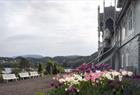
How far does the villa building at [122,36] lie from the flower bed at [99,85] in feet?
18.3

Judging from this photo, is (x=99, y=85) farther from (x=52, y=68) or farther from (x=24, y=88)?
(x=52, y=68)

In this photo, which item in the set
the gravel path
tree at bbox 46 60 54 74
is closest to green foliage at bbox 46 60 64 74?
tree at bbox 46 60 54 74

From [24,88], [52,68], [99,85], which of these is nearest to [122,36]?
[24,88]

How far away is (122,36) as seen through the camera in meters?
24.1

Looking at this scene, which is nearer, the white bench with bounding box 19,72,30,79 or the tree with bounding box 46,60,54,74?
the white bench with bounding box 19,72,30,79

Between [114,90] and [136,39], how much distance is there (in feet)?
23.7

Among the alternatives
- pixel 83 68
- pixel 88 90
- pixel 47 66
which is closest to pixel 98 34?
pixel 47 66

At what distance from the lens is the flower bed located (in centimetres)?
694

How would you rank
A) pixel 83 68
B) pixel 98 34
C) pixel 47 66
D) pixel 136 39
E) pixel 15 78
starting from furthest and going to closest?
pixel 47 66
pixel 98 34
pixel 15 78
pixel 136 39
pixel 83 68

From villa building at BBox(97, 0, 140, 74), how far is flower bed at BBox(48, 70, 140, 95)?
5.57 meters

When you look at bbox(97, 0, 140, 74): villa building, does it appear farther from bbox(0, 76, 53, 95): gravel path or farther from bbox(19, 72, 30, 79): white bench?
bbox(19, 72, 30, 79): white bench

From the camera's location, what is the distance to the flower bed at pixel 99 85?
6.94 meters

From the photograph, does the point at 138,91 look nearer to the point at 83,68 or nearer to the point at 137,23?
the point at 83,68

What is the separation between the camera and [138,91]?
690cm
